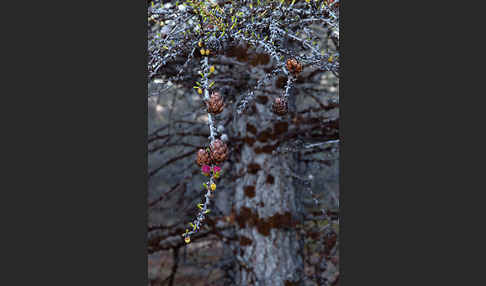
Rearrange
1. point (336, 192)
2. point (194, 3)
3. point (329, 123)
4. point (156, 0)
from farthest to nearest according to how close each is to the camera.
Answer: point (336, 192)
point (329, 123)
point (156, 0)
point (194, 3)

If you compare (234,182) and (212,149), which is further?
(234,182)

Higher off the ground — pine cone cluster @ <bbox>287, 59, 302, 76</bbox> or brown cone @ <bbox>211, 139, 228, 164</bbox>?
pine cone cluster @ <bbox>287, 59, 302, 76</bbox>

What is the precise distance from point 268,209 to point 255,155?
1.16 feet

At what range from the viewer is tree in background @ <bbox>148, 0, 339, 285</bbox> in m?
1.52

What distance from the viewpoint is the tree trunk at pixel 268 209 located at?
2.20 metres

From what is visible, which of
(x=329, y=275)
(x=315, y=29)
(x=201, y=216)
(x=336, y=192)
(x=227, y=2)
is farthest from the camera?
(x=329, y=275)

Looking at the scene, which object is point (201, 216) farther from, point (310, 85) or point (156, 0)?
point (310, 85)

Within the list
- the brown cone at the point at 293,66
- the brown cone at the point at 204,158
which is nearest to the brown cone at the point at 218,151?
the brown cone at the point at 204,158

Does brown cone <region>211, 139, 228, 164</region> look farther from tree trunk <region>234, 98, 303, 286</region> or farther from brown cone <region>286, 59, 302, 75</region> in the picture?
tree trunk <region>234, 98, 303, 286</region>

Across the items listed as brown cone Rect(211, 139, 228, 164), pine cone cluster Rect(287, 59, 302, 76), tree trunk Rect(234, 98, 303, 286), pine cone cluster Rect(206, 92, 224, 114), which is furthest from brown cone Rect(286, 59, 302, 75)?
tree trunk Rect(234, 98, 303, 286)

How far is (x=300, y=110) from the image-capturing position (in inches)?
91.9

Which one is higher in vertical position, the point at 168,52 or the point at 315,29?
the point at 315,29

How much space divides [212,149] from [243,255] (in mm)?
1455

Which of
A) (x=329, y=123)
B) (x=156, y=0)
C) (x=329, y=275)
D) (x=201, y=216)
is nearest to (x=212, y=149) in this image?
(x=201, y=216)
